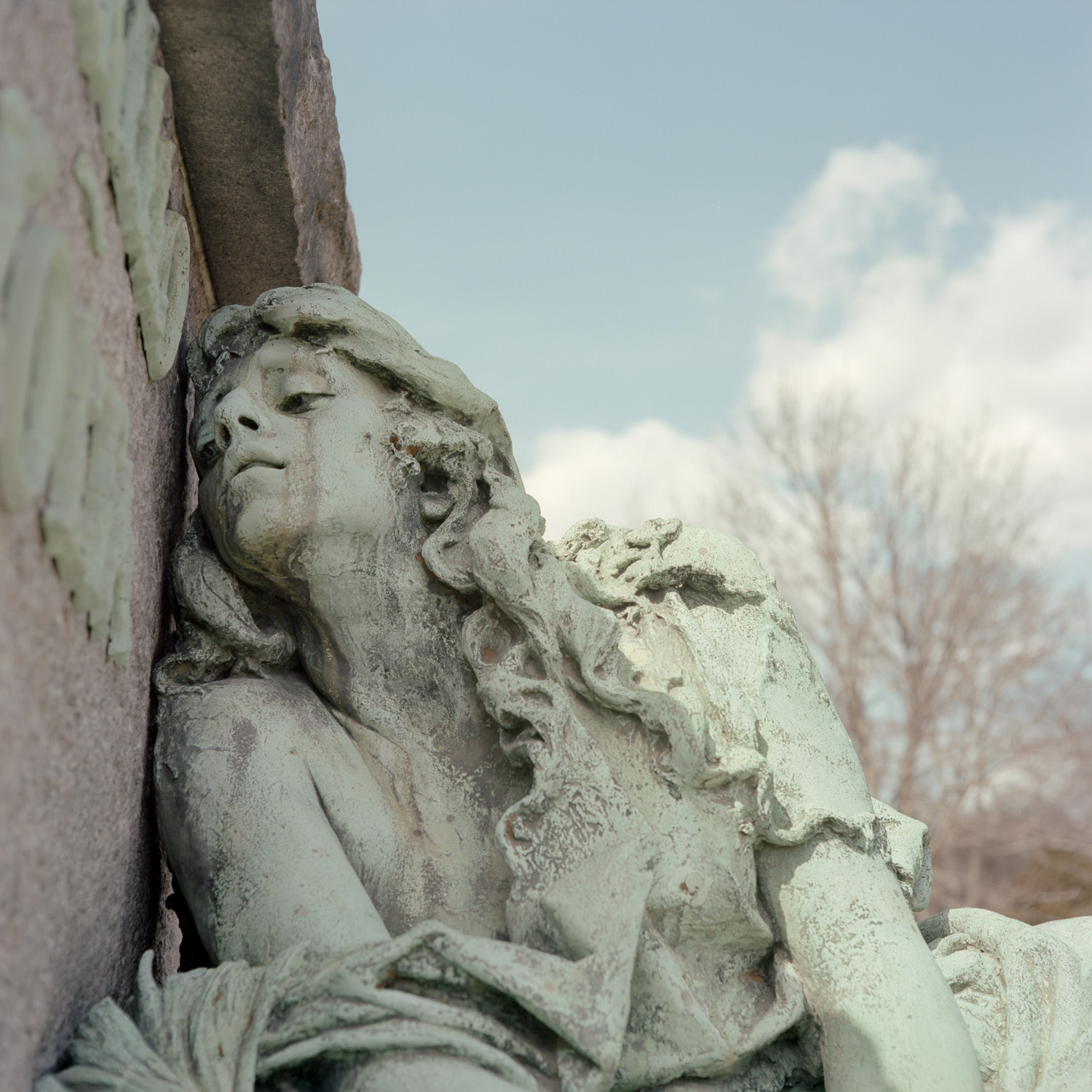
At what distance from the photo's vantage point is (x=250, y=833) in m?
1.76

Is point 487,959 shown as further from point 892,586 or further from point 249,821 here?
point 892,586

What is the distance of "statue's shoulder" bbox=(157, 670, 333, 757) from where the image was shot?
187 cm

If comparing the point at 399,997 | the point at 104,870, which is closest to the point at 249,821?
the point at 104,870

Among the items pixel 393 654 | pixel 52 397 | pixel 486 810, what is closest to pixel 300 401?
pixel 393 654

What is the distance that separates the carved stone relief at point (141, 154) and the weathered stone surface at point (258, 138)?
3.8 inches

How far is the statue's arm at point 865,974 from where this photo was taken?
1816 mm

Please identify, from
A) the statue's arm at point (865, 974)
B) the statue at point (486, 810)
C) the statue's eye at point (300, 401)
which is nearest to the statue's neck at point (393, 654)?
the statue at point (486, 810)

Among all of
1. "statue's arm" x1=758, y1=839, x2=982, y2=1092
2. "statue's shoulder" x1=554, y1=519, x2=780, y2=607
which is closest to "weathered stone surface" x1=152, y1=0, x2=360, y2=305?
"statue's shoulder" x1=554, y1=519, x2=780, y2=607

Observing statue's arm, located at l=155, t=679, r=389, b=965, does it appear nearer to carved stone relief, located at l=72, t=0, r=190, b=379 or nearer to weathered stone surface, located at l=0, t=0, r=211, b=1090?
weathered stone surface, located at l=0, t=0, r=211, b=1090

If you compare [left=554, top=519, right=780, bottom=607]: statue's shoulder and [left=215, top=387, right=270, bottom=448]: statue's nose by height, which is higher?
[left=215, top=387, right=270, bottom=448]: statue's nose

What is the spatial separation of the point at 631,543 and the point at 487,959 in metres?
1.00

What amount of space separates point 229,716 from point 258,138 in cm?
116

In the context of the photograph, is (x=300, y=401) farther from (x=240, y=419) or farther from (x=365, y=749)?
(x=365, y=749)

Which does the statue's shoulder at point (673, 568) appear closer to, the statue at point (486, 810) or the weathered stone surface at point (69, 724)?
the statue at point (486, 810)
